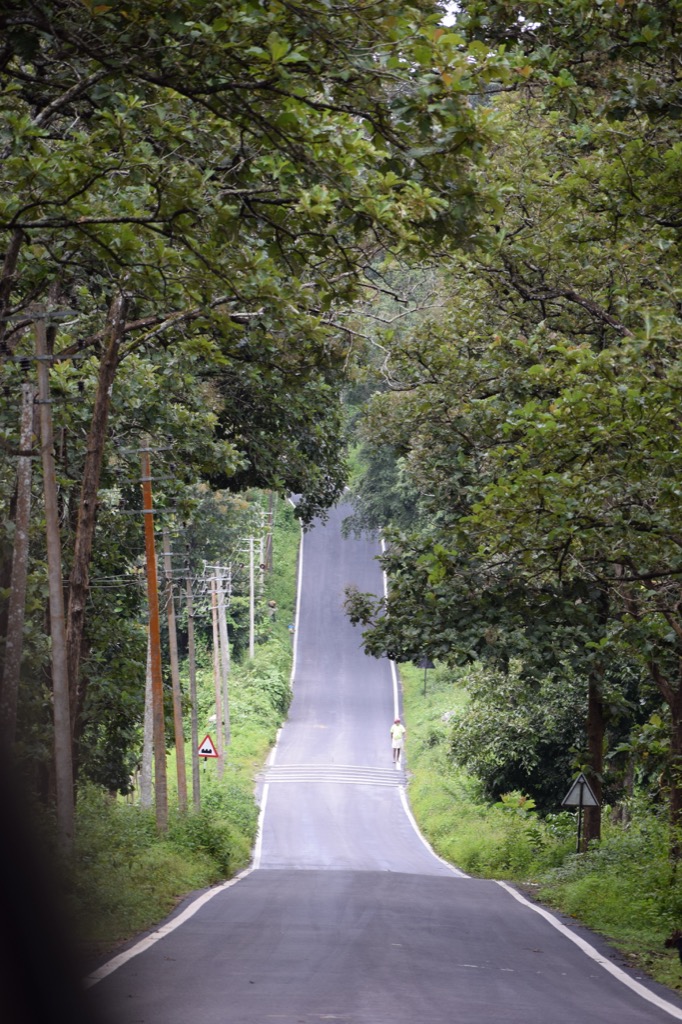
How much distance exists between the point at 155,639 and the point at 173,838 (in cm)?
364

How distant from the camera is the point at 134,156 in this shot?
31.4 ft

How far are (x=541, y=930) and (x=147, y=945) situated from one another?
206 inches

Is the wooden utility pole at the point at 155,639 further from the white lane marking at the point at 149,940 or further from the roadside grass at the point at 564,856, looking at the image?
the roadside grass at the point at 564,856

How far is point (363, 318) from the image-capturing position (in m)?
17.4

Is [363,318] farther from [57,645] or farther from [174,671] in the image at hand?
[174,671]

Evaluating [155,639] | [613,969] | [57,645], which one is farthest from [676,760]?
[155,639]

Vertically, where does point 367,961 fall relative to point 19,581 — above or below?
below

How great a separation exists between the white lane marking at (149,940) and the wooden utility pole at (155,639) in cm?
417

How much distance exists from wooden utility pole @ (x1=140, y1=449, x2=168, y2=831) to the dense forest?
0.69ft

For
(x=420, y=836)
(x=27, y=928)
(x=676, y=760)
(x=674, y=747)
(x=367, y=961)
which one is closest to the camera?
(x=27, y=928)

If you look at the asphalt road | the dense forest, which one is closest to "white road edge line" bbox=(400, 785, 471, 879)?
the asphalt road

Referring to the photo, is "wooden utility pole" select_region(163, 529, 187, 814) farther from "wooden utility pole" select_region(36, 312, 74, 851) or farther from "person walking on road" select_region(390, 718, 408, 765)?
"person walking on road" select_region(390, 718, 408, 765)

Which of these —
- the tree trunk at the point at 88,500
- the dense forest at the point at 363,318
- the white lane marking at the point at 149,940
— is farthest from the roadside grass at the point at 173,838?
the tree trunk at the point at 88,500

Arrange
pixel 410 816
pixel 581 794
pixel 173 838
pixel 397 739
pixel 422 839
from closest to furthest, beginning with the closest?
pixel 581 794 → pixel 173 838 → pixel 422 839 → pixel 410 816 → pixel 397 739
